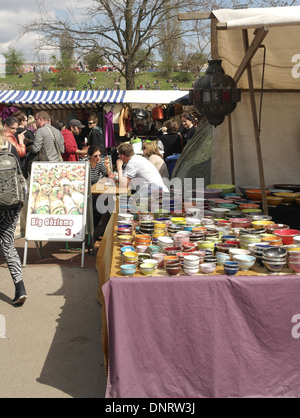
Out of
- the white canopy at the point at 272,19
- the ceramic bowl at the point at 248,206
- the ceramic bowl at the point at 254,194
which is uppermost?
the white canopy at the point at 272,19

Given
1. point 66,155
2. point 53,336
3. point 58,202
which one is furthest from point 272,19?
point 66,155

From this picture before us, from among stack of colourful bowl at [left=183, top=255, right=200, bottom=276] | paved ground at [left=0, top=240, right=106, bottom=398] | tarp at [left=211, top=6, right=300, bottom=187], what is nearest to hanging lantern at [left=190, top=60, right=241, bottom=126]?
tarp at [left=211, top=6, right=300, bottom=187]

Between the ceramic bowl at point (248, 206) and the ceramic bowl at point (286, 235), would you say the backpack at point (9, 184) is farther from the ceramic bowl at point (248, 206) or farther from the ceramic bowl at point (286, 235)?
the ceramic bowl at point (286, 235)

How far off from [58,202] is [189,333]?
11.4ft

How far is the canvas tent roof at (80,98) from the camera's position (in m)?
12.9

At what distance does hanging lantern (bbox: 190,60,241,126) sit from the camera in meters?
4.96

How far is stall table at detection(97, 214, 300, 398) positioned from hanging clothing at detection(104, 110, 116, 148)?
38.3ft

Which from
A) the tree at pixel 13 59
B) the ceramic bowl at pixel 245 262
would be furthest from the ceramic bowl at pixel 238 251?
the tree at pixel 13 59

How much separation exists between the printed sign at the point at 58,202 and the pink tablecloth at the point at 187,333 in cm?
308

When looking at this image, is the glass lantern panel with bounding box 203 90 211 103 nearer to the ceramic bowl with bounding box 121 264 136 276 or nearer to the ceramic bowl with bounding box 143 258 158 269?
the ceramic bowl with bounding box 143 258 158 269

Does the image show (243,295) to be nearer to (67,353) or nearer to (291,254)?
(291,254)

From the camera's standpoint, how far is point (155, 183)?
5.96 meters

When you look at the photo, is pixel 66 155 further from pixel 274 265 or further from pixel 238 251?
pixel 274 265

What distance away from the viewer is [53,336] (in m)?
4.11
